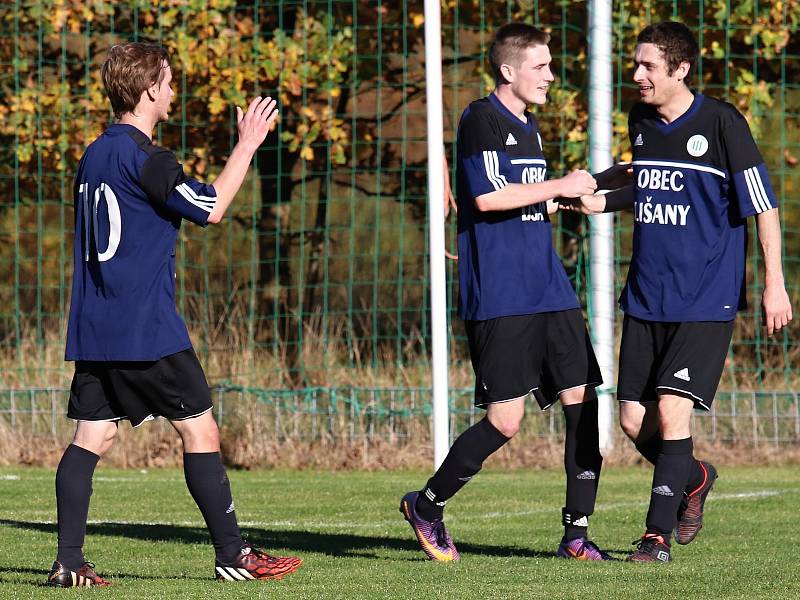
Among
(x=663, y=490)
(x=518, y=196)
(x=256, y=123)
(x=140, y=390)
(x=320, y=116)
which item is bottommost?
(x=663, y=490)

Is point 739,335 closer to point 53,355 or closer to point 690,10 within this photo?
point 690,10

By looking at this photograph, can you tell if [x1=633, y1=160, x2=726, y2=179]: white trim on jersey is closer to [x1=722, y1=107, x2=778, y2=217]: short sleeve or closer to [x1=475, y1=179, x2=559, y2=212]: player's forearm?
[x1=722, y1=107, x2=778, y2=217]: short sleeve

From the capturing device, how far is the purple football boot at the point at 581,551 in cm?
600

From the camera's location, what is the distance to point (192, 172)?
13.1m

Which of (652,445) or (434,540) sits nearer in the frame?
(434,540)

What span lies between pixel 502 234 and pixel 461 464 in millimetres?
910

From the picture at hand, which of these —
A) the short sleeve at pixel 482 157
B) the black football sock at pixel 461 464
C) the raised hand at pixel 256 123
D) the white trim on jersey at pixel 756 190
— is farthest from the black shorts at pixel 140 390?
the white trim on jersey at pixel 756 190

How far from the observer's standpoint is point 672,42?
5.98 meters

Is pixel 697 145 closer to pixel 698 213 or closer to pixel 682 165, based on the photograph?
pixel 682 165

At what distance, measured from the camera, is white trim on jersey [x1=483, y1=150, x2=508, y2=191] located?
5.85 m

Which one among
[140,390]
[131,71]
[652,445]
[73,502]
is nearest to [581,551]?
[652,445]

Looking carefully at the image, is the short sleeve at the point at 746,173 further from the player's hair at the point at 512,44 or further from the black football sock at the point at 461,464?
the black football sock at the point at 461,464

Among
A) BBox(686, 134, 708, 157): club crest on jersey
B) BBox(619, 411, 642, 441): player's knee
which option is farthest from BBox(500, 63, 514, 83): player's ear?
BBox(619, 411, 642, 441): player's knee

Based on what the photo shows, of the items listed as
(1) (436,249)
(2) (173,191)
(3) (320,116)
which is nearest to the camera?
(2) (173,191)
